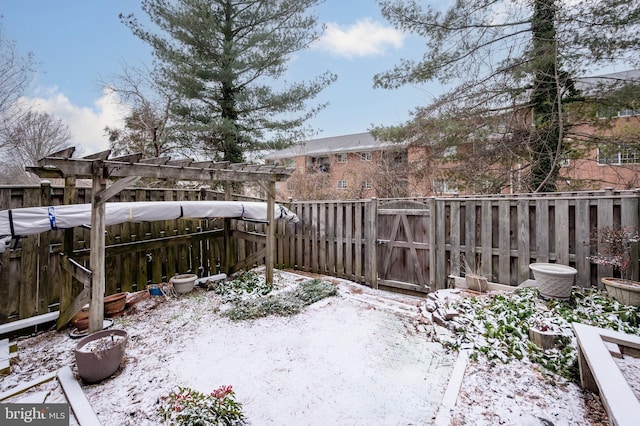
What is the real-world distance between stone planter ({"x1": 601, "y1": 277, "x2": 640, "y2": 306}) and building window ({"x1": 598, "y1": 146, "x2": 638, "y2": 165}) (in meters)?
4.60

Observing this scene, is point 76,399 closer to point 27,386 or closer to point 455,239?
Result: point 27,386

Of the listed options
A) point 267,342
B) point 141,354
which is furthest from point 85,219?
point 267,342

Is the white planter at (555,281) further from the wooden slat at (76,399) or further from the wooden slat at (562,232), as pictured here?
the wooden slat at (76,399)

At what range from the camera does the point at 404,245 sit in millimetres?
5281

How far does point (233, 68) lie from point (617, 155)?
953 centimetres

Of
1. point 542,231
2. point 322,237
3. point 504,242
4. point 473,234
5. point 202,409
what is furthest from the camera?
point 322,237

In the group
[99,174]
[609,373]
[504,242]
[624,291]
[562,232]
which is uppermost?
[99,174]

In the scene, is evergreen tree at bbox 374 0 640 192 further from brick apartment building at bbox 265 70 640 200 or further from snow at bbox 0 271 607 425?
snow at bbox 0 271 607 425

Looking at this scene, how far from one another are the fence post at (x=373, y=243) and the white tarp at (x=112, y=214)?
2.05 m

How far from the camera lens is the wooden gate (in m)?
5.06

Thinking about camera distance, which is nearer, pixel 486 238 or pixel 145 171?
pixel 145 171

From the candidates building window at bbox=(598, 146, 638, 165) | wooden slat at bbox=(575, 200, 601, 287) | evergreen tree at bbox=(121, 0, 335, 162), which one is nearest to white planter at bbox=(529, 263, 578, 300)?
wooden slat at bbox=(575, 200, 601, 287)

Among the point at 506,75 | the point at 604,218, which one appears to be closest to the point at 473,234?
the point at 604,218

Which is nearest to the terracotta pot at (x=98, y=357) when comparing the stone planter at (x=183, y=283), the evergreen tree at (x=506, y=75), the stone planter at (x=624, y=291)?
the stone planter at (x=183, y=283)
